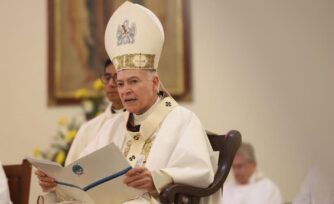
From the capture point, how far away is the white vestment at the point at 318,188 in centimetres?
290

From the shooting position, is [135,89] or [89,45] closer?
[135,89]

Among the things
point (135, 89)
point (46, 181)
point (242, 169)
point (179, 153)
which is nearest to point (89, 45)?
point (242, 169)

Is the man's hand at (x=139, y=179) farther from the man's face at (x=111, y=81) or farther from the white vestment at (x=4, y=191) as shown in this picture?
the man's face at (x=111, y=81)

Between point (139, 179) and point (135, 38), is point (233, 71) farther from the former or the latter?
point (139, 179)

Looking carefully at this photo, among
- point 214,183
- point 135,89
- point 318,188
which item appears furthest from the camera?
point 318,188

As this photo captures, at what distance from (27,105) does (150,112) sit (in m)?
2.78

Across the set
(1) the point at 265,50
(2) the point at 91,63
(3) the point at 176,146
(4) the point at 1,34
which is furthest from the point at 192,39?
(3) the point at 176,146

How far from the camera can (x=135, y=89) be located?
2783 mm

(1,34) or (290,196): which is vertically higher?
(1,34)

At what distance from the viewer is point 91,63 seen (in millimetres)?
5320

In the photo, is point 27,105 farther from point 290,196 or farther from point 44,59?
point 290,196

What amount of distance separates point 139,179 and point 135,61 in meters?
0.75

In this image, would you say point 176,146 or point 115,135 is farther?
point 115,135

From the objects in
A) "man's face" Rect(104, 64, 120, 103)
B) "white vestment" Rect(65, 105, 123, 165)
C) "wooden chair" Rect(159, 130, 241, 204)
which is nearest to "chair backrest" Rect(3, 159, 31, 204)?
"white vestment" Rect(65, 105, 123, 165)
